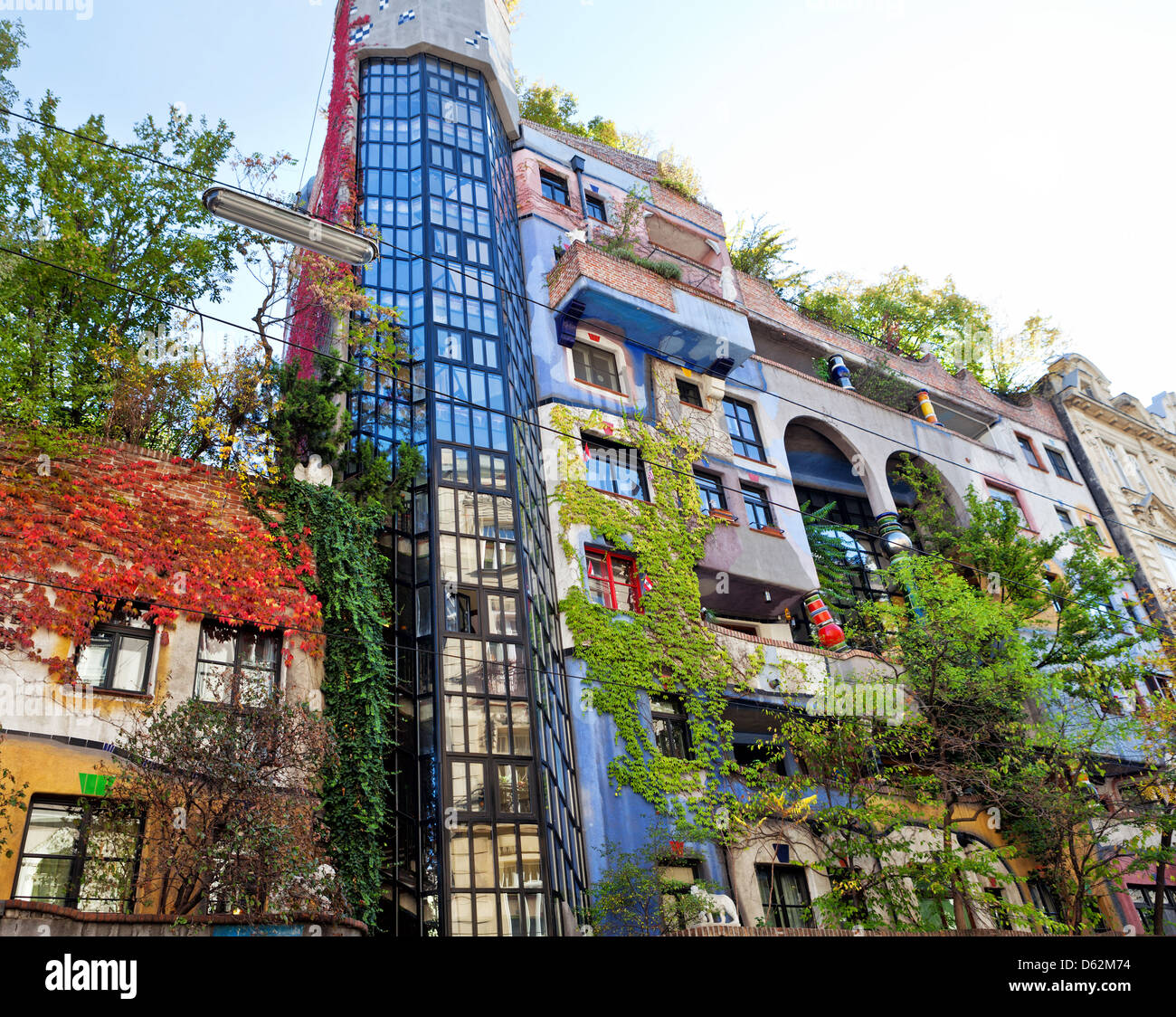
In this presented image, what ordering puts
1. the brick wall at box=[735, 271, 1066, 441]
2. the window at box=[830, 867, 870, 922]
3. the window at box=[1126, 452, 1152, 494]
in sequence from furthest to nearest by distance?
the window at box=[1126, 452, 1152, 494]
the brick wall at box=[735, 271, 1066, 441]
the window at box=[830, 867, 870, 922]

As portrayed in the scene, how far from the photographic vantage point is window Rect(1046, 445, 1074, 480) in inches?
1373

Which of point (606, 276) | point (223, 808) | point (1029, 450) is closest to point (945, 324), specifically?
point (1029, 450)

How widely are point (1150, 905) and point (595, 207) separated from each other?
939 inches

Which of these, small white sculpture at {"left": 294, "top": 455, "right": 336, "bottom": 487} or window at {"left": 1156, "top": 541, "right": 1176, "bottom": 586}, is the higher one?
window at {"left": 1156, "top": 541, "right": 1176, "bottom": 586}

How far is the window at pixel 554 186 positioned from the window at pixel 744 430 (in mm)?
7677

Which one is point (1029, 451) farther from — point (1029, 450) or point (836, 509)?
point (836, 509)

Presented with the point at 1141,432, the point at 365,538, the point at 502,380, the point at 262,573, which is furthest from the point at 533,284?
the point at 1141,432

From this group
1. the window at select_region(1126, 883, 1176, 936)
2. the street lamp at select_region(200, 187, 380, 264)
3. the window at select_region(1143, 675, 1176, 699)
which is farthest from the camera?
the window at select_region(1143, 675, 1176, 699)

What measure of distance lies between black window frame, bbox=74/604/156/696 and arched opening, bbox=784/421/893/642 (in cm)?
1816

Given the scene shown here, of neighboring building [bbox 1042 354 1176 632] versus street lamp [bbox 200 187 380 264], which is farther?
neighboring building [bbox 1042 354 1176 632]

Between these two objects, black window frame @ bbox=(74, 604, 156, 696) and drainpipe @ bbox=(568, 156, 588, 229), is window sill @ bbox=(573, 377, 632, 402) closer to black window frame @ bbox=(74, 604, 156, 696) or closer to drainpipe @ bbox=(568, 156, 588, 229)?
drainpipe @ bbox=(568, 156, 588, 229)

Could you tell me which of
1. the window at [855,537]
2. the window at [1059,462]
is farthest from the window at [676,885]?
the window at [1059,462]

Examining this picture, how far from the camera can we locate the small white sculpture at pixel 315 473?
53.1 ft

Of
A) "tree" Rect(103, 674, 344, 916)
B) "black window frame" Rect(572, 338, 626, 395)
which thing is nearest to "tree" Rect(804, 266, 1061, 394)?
"black window frame" Rect(572, 338, 626, 395)
